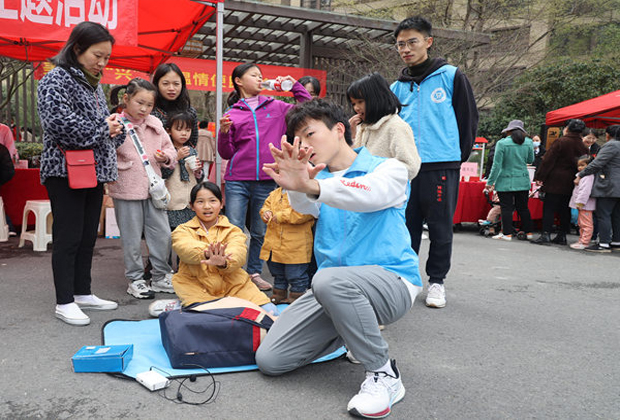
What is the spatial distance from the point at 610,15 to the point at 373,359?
22.2 metres

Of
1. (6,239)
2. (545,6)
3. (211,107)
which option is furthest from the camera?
(211,107)

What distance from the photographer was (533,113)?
734 inches

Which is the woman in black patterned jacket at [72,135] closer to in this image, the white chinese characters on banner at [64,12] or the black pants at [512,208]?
the white chinese characters on banner at [64,12]

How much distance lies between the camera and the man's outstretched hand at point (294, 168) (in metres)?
1.83

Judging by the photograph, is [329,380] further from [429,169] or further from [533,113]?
[533,113]

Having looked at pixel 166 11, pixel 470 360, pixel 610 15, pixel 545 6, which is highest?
pixel 610 15

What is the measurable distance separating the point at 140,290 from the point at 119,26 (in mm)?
2137

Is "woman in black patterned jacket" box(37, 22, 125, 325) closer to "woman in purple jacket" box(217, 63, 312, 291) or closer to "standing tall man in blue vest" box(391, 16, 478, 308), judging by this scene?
"woman in purple jacket" box(217, 63, 312, 291)

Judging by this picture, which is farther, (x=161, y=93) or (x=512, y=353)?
(x=161, y=93)

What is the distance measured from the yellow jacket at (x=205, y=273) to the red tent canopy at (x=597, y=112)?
278 inches

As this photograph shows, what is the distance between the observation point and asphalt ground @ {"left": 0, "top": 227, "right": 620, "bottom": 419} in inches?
81.4

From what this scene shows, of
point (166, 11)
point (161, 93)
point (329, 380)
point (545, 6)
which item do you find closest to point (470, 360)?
point (329, 380)

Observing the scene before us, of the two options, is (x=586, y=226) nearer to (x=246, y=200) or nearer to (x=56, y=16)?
(x=246, y=200)

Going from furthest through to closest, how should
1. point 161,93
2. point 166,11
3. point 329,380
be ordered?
point 166,11 → point 161,93 → point 329,380
